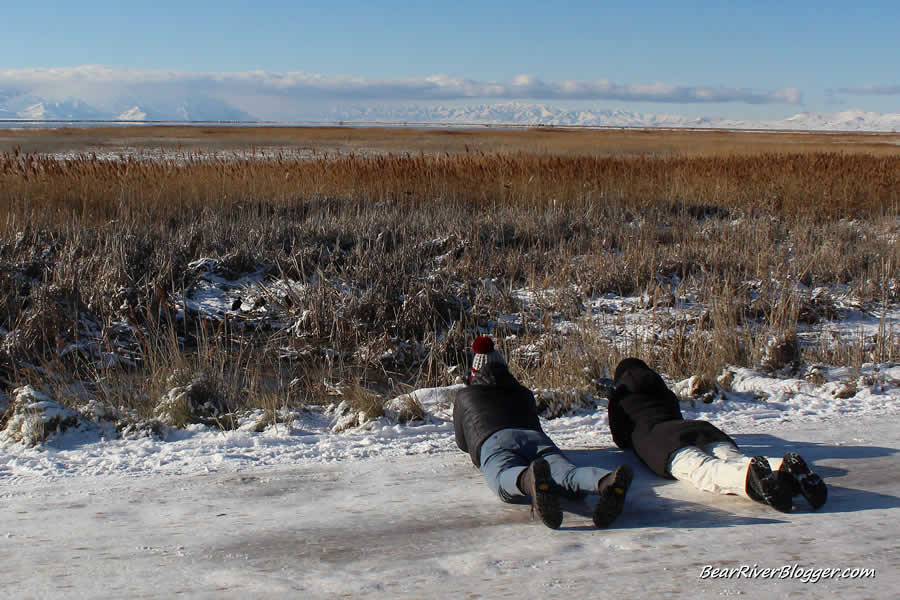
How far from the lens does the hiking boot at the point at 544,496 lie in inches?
110

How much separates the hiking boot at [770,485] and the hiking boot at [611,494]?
0.58 meters

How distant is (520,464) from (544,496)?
0.39 m

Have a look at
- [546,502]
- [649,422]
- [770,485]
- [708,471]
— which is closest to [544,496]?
[546,502]

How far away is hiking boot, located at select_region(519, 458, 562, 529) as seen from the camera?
2.79 meters

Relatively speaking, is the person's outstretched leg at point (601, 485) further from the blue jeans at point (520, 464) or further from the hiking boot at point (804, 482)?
the hiking boot at point (804, 482)

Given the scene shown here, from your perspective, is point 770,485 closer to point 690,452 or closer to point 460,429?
point 690,452

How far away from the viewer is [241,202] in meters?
10.9

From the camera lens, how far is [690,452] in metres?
3.29

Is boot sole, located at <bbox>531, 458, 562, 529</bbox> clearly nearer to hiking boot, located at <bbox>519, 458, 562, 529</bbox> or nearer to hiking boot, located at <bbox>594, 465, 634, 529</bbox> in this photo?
hiking boot, located at <bbox>519, 458, 562, 529</bbox>

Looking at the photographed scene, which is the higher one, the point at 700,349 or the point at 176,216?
the point at 176,216

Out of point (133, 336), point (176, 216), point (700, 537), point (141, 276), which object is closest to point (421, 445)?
point (700, 537)

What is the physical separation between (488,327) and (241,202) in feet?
18.1

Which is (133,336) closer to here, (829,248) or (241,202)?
(241,202)

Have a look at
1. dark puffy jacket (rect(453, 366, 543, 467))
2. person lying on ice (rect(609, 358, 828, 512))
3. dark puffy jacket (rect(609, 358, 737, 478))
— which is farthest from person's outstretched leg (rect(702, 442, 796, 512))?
dark puffy jacket (rect(453, 366, 543, 467))
